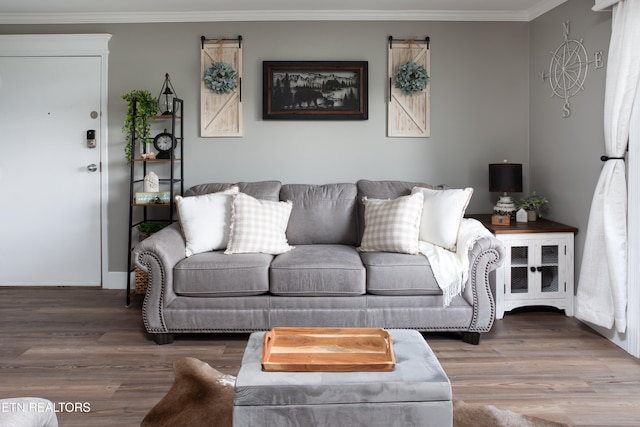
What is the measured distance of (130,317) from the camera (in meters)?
3.77

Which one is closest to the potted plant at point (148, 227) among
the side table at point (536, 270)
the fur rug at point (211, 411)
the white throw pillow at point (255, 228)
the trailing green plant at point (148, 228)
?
the trailing green plant at point (148, 228)

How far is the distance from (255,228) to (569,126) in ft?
7.76

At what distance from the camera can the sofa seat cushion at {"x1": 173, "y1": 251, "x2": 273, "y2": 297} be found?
323 centimetres

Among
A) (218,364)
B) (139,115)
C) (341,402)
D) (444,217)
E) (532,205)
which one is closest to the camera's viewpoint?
(341,402)

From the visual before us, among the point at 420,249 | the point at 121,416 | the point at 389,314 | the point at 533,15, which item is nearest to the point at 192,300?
the point at 121,416

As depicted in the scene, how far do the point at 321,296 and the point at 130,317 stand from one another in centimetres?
148

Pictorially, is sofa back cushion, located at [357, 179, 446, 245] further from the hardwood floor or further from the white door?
the white door

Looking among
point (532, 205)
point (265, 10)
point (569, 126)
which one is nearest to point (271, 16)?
point (265, 10)

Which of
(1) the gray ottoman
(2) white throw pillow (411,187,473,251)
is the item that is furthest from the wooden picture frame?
(1) the gray ottoman

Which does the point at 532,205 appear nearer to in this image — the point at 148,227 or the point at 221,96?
the point at 221,96

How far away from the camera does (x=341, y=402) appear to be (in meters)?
1.75

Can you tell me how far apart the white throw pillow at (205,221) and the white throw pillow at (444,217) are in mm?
1359

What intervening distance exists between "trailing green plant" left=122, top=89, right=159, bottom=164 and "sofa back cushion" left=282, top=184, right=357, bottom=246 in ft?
4.25

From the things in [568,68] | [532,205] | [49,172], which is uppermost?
[568,68]
